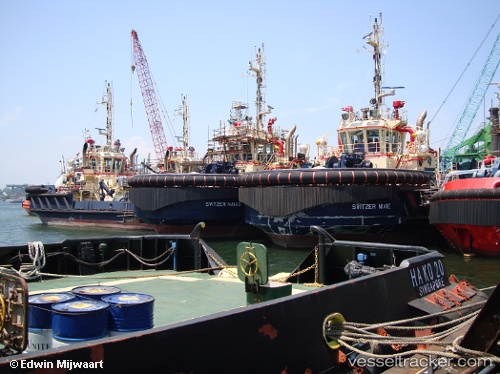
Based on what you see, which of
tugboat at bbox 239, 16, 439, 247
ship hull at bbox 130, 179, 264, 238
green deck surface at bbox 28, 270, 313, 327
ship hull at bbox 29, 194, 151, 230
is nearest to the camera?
green deck surface at bbox 28, 270, 313, 327

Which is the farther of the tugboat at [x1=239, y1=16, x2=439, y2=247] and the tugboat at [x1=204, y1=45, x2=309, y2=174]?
the tugboat at [x1=204, y1=45, x2=309, y2=174]

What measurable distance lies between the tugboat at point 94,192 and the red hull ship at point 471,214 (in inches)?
752

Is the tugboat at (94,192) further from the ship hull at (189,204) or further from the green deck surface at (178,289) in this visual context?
the green deck surface at (178,289)

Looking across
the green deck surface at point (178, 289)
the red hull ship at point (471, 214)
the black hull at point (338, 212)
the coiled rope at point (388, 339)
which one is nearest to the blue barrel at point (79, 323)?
the green deck surface at point (178, 289)

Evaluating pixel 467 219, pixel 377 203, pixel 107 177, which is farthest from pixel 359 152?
pixel 107 177

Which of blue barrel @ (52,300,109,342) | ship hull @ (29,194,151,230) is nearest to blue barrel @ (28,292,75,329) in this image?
blue barrel @ (52,300,109,342)

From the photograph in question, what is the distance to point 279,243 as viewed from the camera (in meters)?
18.8

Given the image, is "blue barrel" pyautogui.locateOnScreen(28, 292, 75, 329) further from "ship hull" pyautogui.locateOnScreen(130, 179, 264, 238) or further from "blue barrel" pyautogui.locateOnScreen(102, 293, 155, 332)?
"ship hull" pyautogui.locateOnScreen(130, 179, 264, 238)

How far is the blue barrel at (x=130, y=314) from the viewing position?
3.38m

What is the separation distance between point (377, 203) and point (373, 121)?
699 cm

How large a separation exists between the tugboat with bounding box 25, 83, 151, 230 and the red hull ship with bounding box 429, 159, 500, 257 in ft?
62.7

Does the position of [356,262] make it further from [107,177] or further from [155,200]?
[107,177]

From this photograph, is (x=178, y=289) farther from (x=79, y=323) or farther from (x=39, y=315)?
(x=79, y=323)

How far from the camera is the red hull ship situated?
47.8 feet
